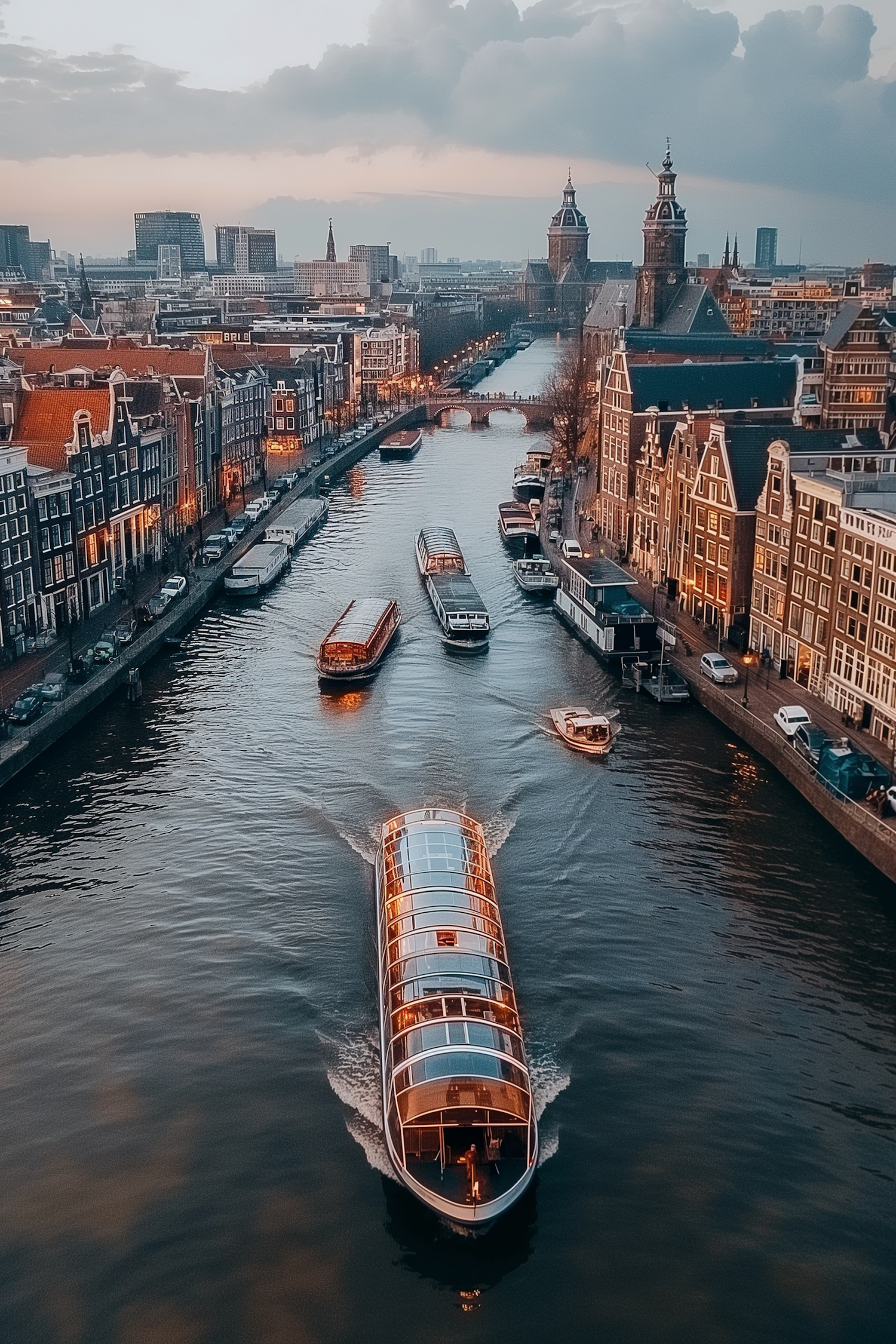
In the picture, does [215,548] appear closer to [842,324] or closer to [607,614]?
[607,614]

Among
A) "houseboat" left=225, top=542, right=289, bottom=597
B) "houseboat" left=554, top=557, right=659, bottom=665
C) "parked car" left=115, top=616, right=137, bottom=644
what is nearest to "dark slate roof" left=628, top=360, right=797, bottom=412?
"houseboat" left=554, top=557, right=659, bottom=665

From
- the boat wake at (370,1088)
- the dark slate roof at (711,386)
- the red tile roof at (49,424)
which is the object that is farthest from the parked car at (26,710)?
the dark slate roof at (711,386)

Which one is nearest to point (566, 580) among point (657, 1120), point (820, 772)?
point (820, 772)

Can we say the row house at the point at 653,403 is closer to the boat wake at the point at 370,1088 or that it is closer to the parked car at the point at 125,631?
the parked car at the point at 125,631

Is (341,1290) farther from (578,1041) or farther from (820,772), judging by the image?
(820,772)

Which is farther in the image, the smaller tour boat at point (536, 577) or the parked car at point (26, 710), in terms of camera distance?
the smaller tour boat at point (536, 577)

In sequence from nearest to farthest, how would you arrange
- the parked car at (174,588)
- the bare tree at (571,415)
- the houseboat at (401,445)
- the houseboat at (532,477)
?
the parked car at (174,588) → the houseboat at (532,477) → the bare tree at (571,415) → the houseboat at (401,445)
